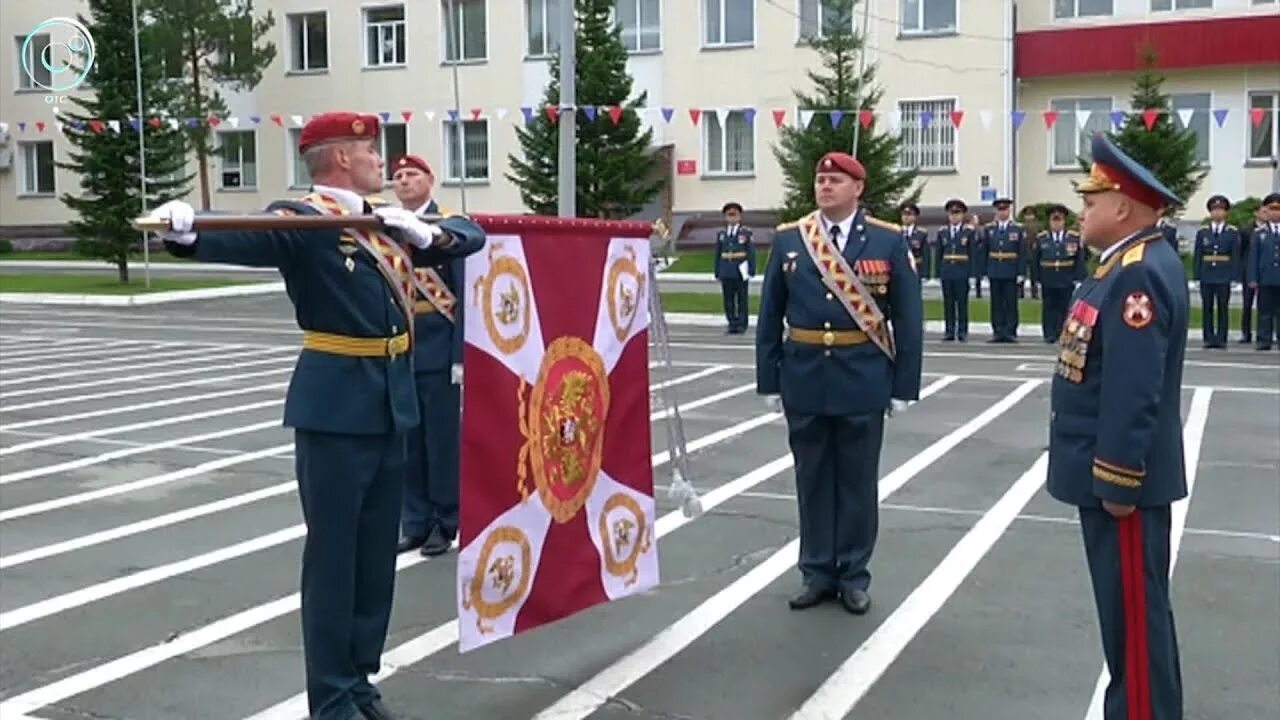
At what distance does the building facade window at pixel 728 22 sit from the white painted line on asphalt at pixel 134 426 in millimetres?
27904

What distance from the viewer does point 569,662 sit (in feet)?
19.9

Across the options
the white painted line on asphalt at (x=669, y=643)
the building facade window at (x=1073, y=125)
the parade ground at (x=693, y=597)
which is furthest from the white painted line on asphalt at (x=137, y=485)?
the building facade window at (x=1073, y=125)

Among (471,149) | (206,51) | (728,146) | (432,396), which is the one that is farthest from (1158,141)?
(432,396)

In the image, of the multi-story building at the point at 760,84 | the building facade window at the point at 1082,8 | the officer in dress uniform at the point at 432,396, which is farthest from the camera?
the building facade window at the point at 1082,8

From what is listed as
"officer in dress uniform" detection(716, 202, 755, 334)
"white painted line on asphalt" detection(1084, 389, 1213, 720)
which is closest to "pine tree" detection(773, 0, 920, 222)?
"officer in dress uniform" detection(716, 202, 755, 334)

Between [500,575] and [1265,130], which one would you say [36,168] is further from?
[500,575]

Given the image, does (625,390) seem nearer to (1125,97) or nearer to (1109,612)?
(1109,612)

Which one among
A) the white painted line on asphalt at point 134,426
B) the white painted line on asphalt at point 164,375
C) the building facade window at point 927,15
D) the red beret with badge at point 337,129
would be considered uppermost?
the building facade window at point 927,15

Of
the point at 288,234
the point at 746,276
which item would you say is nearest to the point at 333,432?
the point at 288,234

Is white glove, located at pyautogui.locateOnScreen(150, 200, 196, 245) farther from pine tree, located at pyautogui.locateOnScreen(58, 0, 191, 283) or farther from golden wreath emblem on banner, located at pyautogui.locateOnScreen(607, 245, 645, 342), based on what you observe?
pine tree, located at pyautogui.locateOnScreen(58, 0, 191, 283)

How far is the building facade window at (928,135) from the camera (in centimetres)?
3828

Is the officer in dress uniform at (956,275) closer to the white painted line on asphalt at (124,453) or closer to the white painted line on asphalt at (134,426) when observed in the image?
the white painted line on asphalt at (134,426)

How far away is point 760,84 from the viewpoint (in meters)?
39.9

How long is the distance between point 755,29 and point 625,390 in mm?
34987
